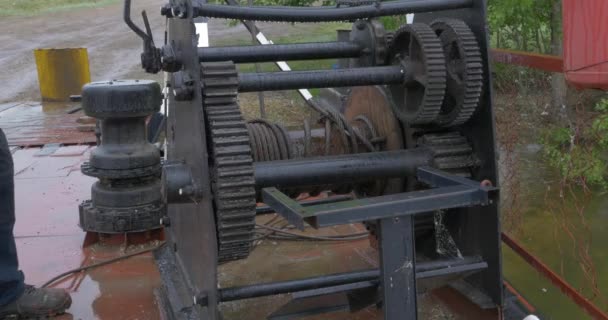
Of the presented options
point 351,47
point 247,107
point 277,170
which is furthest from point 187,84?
point 247,107

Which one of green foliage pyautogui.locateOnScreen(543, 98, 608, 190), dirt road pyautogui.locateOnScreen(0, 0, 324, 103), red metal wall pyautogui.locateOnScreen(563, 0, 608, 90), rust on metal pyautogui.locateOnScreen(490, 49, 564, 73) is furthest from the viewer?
dirt road pyautogui.locateOnScreen(0, 0, 324, 103)

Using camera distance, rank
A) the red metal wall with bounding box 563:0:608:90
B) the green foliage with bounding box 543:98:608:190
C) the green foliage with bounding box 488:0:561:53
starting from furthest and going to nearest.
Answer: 1. the green foliage with bounding box 488:0:561:53
2. the green foliage with bounding box 543:98:608:190
3. the red metal wall with bounding box 563:0:608:90

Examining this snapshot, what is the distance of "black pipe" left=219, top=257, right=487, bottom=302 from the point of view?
2717mm

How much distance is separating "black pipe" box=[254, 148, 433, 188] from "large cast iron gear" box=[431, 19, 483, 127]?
20 centimetres

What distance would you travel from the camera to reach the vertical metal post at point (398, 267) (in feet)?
7.66

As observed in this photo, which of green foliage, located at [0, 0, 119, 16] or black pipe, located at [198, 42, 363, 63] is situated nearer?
black pipe, located at [198, 42, 363, 63]

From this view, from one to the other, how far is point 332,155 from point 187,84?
778 mm

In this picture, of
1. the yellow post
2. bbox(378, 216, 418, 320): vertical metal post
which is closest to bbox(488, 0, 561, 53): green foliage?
bbox(378, 216, 418, 320): vertical metal post

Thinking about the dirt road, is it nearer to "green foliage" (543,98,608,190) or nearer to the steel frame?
"green foliage" (543,98,608,190)

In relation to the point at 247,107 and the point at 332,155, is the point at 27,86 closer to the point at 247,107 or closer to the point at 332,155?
the point at 247,107

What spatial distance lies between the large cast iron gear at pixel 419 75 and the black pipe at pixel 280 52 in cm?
23

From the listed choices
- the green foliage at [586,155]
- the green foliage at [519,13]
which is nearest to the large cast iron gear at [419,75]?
the green foliage at [586,155]

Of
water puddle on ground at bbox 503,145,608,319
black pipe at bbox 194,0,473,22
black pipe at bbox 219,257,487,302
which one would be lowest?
water puddle on ground at bbox 503,145,608,319

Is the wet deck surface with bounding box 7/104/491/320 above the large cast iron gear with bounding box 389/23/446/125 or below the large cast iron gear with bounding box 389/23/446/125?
below
